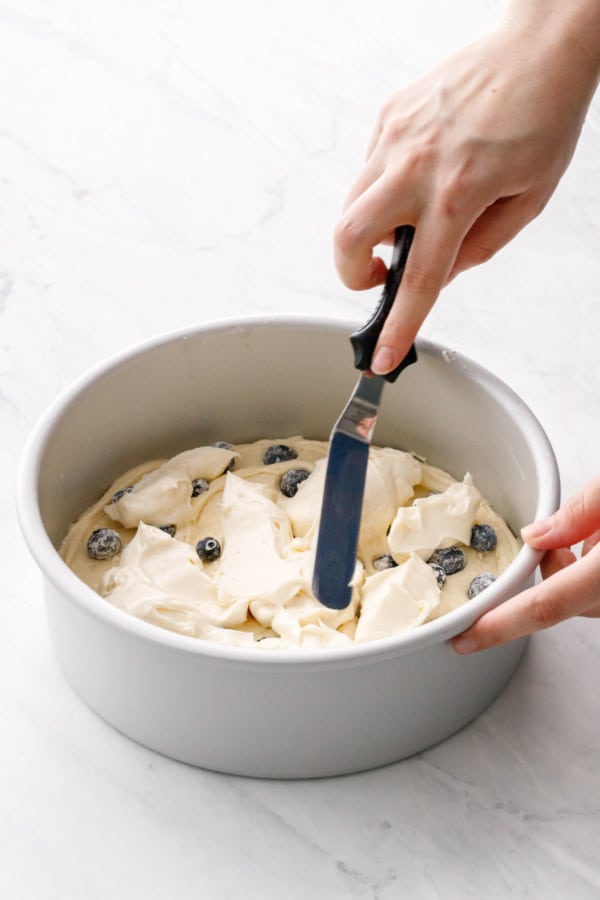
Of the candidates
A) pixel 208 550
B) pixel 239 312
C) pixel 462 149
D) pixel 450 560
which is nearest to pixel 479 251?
pixel 462 149

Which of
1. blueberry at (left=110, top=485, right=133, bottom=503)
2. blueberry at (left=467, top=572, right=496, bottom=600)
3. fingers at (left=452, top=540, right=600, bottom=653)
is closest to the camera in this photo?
fingers at (left=452, top=540, right=600, bottom=653)

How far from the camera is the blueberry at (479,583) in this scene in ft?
4.68

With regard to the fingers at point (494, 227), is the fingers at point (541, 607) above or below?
below

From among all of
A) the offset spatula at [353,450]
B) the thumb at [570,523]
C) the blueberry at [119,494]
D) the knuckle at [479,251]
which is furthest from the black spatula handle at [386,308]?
the blueberry at [119,494]

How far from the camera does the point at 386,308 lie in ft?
4.21

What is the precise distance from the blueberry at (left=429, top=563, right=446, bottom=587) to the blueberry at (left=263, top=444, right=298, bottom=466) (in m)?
0.28

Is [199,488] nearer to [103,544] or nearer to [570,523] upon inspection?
[103,544]

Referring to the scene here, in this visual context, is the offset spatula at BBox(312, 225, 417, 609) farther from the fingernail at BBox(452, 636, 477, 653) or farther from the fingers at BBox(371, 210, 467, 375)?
the fingernail at BBox(452, 636, 477, 653)

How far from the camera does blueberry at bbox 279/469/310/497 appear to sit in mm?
1600

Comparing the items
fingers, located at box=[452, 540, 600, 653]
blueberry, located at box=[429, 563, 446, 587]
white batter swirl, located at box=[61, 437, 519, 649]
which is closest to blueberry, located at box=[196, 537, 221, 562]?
white batter swirl, located at box=[61, 437, 519, 649]

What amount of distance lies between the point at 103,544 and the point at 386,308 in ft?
1.54

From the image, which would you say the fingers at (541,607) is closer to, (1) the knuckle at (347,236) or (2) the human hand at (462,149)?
(2) the human hand at (462,149)

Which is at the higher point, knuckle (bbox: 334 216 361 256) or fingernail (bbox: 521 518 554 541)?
knuckle (bbox: 334 216 361 256)

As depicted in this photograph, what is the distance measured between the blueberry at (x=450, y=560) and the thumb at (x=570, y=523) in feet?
0.70
